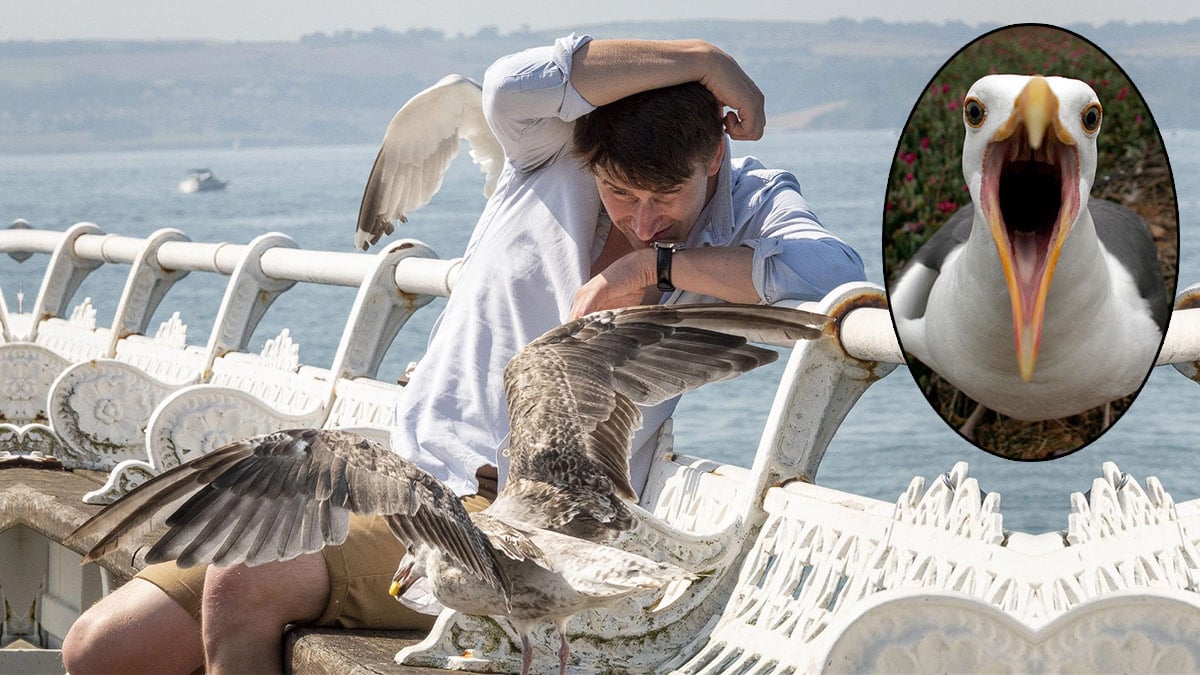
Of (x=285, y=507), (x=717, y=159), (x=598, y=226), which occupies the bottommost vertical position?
(x=285, y=507)

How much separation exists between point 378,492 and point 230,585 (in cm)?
76

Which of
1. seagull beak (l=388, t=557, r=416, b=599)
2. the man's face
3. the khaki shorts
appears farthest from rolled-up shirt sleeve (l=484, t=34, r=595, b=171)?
seagull beak (l=388, t=557, r=416, b=599)

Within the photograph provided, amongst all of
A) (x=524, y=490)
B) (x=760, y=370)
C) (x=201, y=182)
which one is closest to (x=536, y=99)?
(x=524, y=490)

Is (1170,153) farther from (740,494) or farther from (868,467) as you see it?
(868,467)

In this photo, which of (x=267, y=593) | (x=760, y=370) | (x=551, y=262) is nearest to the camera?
(x=267, y=593)

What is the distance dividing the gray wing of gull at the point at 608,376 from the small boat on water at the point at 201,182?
73740 millimetres

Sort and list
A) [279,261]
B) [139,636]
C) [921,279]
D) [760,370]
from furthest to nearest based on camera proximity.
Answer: [760,370] → [279,261] → [139,636] → [921,279]

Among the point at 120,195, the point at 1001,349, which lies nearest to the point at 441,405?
the point at 1001,349

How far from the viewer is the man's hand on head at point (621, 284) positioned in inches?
103

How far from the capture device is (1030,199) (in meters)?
0.99

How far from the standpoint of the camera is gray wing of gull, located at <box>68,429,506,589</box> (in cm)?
192

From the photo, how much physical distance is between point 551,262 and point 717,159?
40 centimetres

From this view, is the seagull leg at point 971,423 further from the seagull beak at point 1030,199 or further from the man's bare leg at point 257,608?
the man's bare leg at point 257,608

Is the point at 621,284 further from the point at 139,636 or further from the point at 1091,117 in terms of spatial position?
the point at 1091,117
